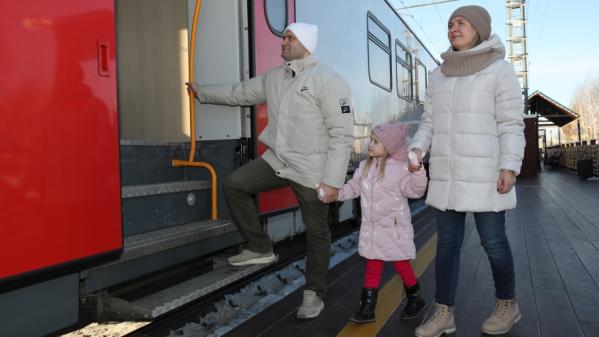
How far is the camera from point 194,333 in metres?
2.78

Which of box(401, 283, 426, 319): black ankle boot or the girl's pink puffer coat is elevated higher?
the girl's pink puffer coat

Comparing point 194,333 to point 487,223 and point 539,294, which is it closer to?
point 487,223

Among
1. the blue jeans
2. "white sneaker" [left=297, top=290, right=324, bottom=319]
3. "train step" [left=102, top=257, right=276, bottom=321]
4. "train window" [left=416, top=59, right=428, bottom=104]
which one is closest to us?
"train step" [left=102, top=257, right=276, bottom=321]

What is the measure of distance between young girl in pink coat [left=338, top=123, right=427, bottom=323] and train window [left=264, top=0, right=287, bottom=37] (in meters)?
1.25

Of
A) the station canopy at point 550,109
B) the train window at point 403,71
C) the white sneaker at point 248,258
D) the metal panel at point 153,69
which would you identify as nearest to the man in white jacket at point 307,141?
the white sneaker at point 248,258

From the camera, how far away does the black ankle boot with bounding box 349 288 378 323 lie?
300cm

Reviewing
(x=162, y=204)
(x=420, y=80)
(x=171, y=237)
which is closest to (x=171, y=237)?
(x=171, y=237)

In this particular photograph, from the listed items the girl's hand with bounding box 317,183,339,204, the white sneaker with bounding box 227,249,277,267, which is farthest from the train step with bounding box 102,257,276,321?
the girl's hand with bounding box 317,183,339,204

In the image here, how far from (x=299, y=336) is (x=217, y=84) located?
166 centimetres

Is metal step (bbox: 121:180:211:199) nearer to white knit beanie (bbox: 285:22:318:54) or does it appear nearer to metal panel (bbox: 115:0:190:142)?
metal panel (bbox: 115:0:190:142)

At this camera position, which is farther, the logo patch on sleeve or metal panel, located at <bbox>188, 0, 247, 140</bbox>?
metal panel, located at <bbox>188, 0, 247, 140</bbox>

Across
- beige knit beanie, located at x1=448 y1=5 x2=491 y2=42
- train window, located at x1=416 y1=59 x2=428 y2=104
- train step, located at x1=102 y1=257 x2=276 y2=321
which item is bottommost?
train step, located at x1=102 y1=257 x2=276 y2=321

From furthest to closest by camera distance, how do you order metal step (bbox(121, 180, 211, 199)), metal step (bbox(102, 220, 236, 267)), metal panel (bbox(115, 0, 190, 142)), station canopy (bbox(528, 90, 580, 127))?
1. station canopy (bbox(528, 90, 580, 127))
2. metal panel (bbox(115, 0, 190, 142))
3. metal step (bbox(121, 180, 211, 199))
4. metal step (bbox(102, 220, 236, 267))

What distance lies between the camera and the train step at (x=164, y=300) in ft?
8.23
